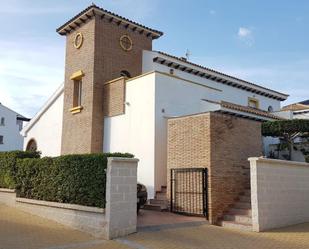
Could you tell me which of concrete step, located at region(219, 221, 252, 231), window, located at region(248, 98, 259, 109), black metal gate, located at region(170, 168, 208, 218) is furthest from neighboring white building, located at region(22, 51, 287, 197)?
window, located at region(248, 98, 259, 109)

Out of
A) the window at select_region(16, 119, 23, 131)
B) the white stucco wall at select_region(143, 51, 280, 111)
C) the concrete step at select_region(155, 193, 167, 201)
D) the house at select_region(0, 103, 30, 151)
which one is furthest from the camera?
the window at select_region(16, 119, 23, 131)

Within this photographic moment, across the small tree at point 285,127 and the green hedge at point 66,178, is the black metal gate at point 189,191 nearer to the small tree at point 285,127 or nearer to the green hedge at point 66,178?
the green hedge at point 66,178

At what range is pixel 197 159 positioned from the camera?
12086 mm

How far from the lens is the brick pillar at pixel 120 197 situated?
29.1 feet

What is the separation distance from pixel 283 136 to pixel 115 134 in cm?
789

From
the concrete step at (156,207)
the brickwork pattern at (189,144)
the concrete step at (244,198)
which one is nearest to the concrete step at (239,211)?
the concrete step at (244,198)

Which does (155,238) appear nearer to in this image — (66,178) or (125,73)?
(66,178)

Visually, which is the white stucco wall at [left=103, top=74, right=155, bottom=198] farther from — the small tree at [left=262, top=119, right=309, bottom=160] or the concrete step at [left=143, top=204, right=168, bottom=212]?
the small tree at [left=262, top=119, right=309, bottom=160]

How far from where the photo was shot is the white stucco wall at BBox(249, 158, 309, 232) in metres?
10.6

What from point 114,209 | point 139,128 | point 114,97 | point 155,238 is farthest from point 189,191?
point 114,97

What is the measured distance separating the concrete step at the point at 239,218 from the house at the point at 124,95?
10.1 ft

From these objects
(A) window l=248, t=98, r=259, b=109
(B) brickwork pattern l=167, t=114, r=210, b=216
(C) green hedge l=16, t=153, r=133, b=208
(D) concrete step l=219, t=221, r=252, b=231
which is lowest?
(D) concrete step l=219, t=221, r=252, b=231

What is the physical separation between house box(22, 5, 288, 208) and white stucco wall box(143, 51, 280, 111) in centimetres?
6

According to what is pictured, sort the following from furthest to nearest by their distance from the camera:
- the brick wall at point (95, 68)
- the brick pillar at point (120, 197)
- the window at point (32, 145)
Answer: the window at point (32, 145) < the brick wall at point (95, 68) < the brick pillar at point (120, 197)
